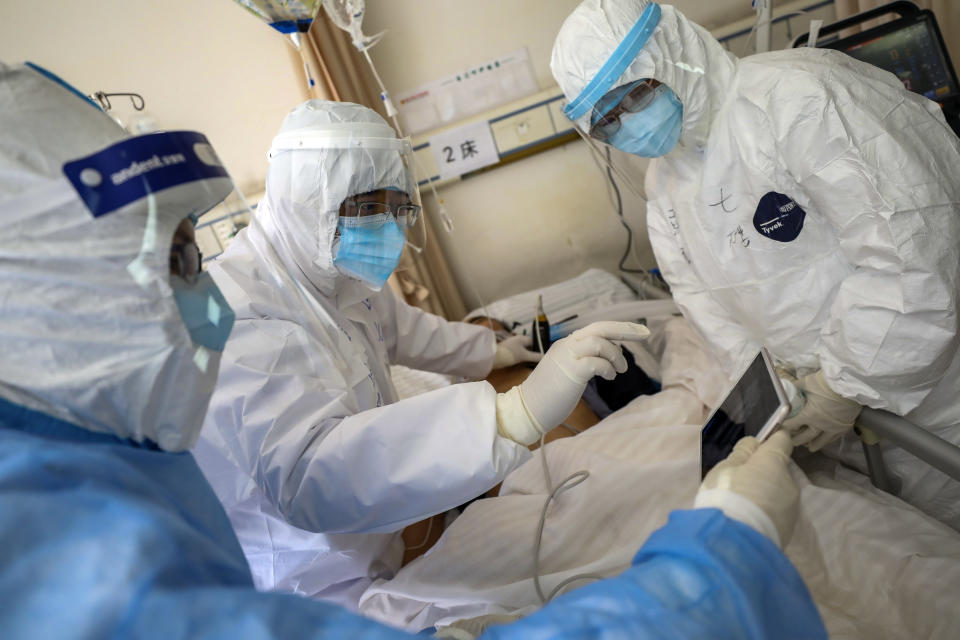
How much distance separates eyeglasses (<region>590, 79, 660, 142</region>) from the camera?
130cm

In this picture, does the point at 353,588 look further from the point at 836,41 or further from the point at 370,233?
the point at 836,41

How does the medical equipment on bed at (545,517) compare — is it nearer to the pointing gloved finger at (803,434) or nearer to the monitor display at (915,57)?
the pointing gloved finger at (803,434)

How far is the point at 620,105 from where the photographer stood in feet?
4.35

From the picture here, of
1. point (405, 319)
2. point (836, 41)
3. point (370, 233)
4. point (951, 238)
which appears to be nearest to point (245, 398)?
point (370, 233)

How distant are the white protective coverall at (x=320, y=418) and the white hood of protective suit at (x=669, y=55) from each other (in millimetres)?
554

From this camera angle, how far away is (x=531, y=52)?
8.19ft

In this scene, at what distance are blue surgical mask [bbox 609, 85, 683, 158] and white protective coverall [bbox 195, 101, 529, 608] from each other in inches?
22.9

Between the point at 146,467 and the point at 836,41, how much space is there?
81.2 inches

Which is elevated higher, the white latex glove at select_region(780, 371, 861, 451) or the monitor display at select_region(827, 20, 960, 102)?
the monitor display at select_region(827, 20, 960, 102)

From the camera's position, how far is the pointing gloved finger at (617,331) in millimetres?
1041

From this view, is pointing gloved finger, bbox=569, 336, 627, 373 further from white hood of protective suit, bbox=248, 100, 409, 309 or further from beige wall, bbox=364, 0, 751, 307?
beige wall, bbox=364, 0, 751, 307

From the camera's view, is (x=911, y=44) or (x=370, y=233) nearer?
(x=370, y=233)

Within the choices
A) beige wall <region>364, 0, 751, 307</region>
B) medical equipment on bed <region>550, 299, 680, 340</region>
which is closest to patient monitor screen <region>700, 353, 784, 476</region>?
medical equipment on bed <region>550, 299, 680, 340</region>

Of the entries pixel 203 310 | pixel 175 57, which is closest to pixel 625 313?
pixel 203 310
